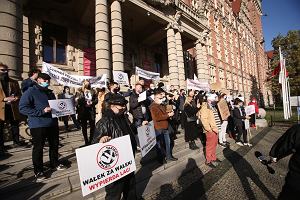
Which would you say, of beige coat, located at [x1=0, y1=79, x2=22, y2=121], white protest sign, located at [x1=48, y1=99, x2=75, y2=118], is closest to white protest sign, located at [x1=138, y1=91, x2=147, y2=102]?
white protest sign, located at [x1=48, y1=99, x2=75, y2=118]

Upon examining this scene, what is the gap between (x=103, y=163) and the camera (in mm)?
2695

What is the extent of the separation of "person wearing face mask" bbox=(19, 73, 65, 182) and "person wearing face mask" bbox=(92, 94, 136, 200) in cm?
182

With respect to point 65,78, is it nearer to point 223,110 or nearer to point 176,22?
point 223,110

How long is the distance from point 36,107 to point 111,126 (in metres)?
2.19

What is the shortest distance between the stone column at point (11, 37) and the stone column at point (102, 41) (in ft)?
11.3

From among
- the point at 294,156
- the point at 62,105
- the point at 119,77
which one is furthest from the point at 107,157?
the point at 119,77

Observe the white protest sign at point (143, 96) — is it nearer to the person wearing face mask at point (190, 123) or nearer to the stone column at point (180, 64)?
the person wearing face mask at point (190, 123)

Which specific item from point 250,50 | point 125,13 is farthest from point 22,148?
point 250,50

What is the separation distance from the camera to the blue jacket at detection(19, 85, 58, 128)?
4.12 meters

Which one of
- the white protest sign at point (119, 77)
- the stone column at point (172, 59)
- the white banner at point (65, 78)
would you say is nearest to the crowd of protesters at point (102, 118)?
the white banner at point (65, 78)

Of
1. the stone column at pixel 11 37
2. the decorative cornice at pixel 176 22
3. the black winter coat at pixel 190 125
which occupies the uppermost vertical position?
the decorative cornice at pixel 176 22

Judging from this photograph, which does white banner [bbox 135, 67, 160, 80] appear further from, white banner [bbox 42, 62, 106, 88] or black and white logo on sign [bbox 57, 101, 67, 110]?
black and white logo on sign [bbox 57, 101, 67, 110]

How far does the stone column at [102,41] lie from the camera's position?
34.4 ft

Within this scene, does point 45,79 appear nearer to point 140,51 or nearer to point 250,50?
point 140,51
